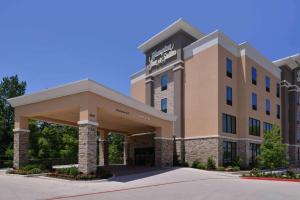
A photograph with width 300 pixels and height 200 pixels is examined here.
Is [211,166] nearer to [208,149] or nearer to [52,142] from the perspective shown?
[208,149]

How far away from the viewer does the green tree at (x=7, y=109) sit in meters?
46.4

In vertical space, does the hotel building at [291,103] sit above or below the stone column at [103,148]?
above

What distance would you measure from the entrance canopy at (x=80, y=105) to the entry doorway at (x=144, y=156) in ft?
25.2

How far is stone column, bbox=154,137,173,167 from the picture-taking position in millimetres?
31527

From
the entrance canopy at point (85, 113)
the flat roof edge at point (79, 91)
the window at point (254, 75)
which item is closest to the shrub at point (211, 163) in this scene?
the entrance canopy at point (85, 113)

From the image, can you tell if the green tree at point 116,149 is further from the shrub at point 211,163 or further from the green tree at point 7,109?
the shrub at point 211,163

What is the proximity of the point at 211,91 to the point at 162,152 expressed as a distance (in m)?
8.39

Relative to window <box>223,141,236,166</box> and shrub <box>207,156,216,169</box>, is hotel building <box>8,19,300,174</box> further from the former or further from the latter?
shrub <box>207,156,216,169</box>

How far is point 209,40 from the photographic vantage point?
35.5 meters

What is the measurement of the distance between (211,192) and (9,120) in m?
41.6

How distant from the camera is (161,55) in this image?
136ft

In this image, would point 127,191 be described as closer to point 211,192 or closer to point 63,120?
point 211,192

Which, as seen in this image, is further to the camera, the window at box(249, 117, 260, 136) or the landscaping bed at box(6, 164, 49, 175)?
the window at box(249, 117, 260, 136)

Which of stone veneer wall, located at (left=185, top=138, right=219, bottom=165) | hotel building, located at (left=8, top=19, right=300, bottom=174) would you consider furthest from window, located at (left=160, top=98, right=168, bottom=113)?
stone veneer wall, located at (left=185, top=138, right=219, bottom=165)
